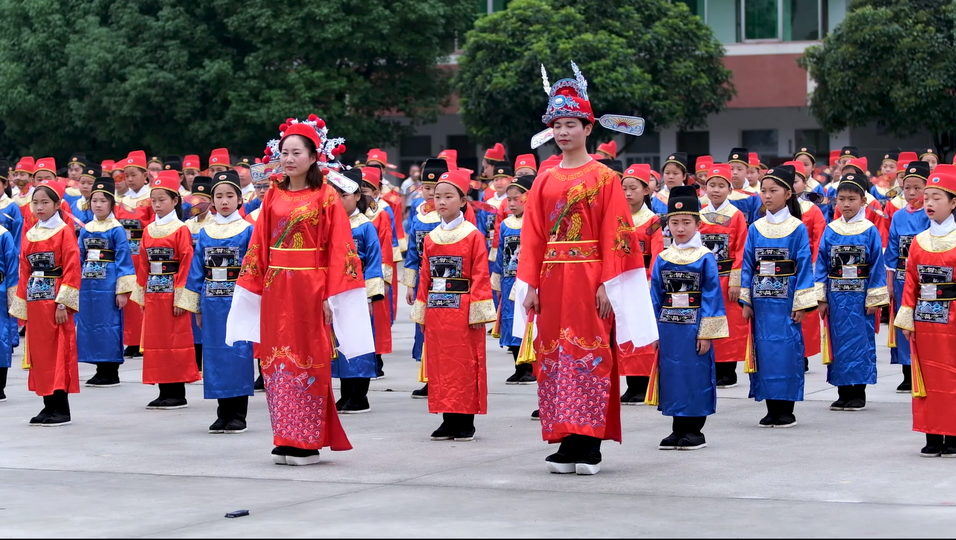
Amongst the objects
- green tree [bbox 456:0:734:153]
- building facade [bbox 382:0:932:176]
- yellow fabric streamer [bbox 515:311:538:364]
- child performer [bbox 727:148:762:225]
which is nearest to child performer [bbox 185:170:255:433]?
yellow fabric streamer [bbox 515:311:538:364]

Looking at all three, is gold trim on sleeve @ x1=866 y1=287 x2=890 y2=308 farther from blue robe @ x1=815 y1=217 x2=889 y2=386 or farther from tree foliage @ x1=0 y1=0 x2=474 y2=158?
tree foliage @ x1=0 y1=0 x2=474 y2=158

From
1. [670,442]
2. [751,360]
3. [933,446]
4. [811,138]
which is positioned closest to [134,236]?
[751,360]

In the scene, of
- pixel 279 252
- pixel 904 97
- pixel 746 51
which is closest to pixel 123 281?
pixel 279 252

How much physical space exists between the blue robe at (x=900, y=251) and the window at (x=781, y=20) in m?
22.2

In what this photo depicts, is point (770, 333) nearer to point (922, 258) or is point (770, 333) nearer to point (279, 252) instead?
point (922, 258)

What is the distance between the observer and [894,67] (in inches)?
1021

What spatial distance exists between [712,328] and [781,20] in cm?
2620

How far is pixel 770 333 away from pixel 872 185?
28.6ft

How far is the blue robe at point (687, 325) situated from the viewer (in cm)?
876

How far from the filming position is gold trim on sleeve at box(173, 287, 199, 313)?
1043 cm

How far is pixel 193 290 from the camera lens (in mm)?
10438

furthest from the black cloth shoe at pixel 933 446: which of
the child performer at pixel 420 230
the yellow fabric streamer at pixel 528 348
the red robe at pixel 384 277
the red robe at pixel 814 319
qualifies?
the red robe at pixel 384 277

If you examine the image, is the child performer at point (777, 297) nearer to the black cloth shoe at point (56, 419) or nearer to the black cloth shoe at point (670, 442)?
the black cloth shoe at point (670, 442)

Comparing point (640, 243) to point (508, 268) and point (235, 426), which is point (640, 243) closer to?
point (508, 268)
